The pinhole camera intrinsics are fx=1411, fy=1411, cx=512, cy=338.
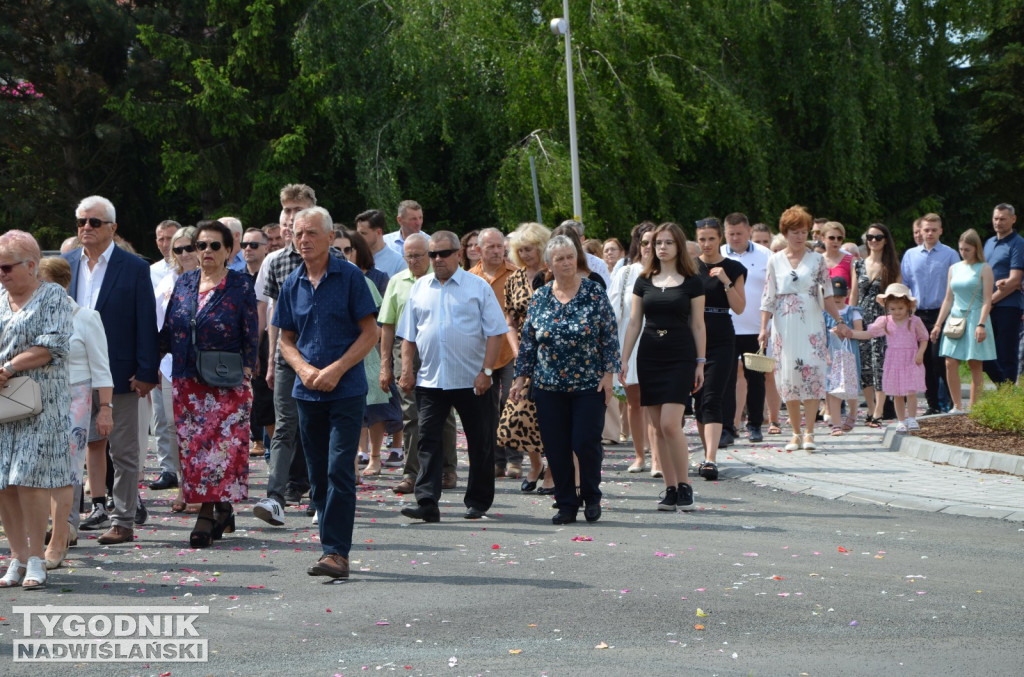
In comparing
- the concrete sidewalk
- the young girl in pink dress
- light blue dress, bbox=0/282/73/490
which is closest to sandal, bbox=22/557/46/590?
light blue dress, bbox=0/282/73/490

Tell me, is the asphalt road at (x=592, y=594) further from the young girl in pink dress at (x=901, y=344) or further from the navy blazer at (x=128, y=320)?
the young girl in pink dress at (x=901, y=344)

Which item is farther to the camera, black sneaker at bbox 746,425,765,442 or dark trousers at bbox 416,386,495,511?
black sneaker at bbox 746,425,765,442

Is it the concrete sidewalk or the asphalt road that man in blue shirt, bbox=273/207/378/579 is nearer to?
the asphalt road

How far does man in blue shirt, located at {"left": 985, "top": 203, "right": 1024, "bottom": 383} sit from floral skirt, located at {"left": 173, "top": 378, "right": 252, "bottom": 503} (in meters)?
9.67

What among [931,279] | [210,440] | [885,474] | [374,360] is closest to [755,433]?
[885,474]

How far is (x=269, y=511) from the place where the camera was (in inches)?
363

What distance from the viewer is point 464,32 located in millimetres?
30984

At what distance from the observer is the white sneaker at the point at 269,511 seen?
9.17 meters

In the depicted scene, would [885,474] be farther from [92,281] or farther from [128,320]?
[92,281]

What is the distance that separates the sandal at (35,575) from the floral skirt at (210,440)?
1.37 metres

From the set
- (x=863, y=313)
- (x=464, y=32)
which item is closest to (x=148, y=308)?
(x=863, y=313)

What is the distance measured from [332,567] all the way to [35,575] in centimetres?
157

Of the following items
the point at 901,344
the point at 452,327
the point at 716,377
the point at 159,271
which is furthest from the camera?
the point at 901,344

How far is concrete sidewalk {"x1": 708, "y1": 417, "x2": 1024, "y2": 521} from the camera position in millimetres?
10000
